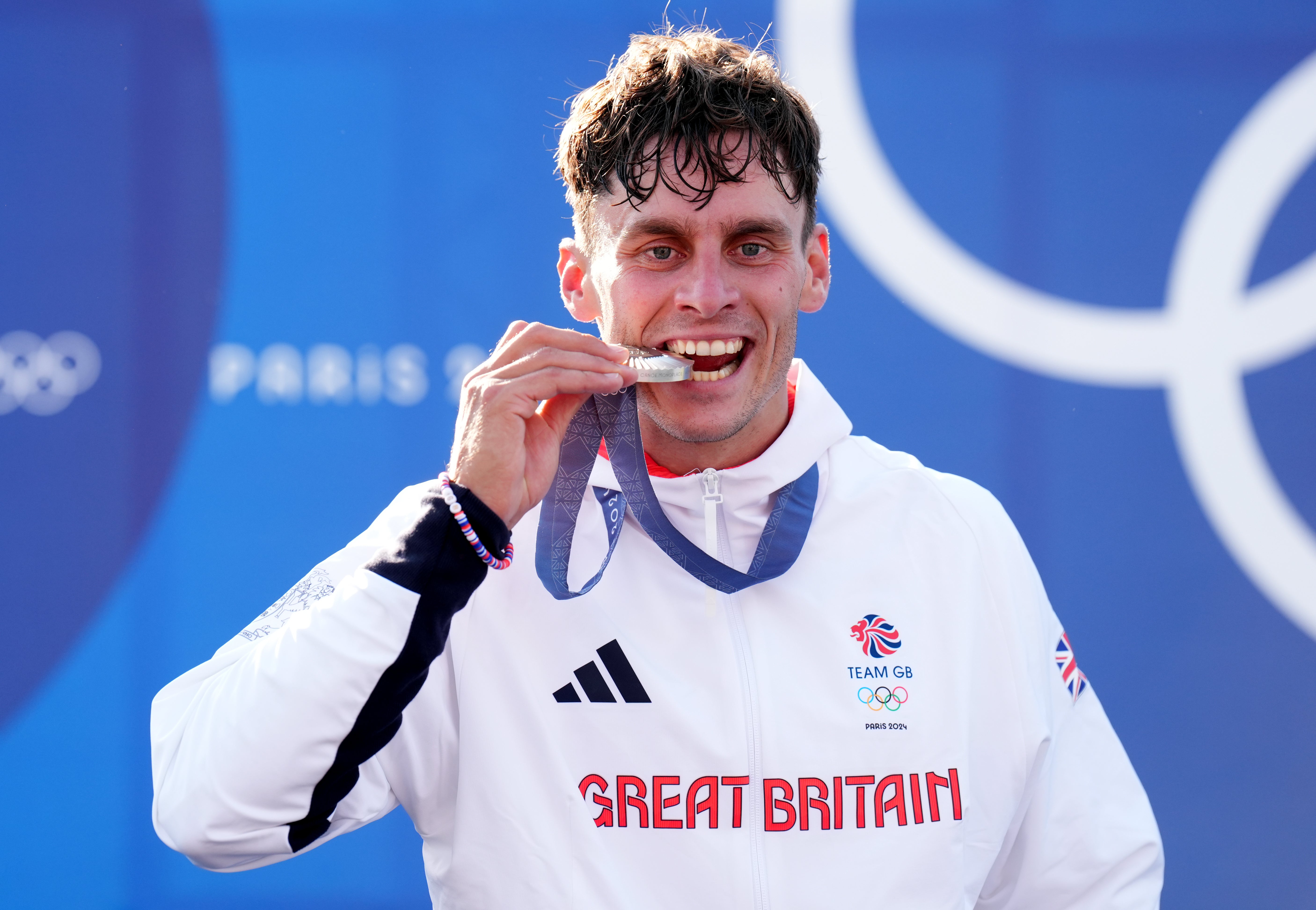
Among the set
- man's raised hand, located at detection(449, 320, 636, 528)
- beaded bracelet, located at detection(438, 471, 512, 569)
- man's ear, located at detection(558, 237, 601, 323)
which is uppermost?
man's ear, located at detection(558, 237, 601, 323)

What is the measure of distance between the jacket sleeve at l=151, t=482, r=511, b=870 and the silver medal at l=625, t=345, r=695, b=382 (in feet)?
1.07

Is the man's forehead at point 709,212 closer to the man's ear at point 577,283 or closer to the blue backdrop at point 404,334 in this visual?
the man's ear at point 577,283

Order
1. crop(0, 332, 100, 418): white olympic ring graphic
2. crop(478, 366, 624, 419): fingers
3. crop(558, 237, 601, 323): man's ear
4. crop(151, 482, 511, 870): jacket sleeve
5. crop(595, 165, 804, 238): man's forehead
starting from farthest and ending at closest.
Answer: crop(0, 332, 100, 418): white olympic ring graphic < crop(558, 237, 601, 323): man's ear < crop(595, 165, 804, 238): man's forehead < crop(478, 366, 624, 419): fingers < crop(151, 482, 511, 870): jacket sleeve

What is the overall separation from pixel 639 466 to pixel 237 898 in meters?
1.79

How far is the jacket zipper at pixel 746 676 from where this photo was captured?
1.46m

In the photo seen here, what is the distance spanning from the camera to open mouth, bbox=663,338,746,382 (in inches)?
62.0

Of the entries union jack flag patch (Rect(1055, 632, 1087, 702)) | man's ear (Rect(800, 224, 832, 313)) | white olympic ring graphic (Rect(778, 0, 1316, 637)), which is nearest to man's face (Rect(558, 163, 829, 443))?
man's ear (Rect(800, 224, 832, 313))

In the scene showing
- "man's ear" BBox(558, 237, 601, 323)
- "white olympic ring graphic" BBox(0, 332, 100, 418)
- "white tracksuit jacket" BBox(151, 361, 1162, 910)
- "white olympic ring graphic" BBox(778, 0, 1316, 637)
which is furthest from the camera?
"white olympic ring graphic" BBox(0, 332, 100, 418)

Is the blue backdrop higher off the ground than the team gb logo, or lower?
higher

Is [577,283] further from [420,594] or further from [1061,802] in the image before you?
[1061,802]

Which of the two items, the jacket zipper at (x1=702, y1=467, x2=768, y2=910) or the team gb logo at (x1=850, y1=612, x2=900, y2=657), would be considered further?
the team gb logo at (x1=850, y1=612, x2=900, y2=657)

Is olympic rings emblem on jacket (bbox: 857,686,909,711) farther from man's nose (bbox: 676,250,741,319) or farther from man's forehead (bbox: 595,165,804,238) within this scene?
man's forehead (bbox: 595,165,804,238)

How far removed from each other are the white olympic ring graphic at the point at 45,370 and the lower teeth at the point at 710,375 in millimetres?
1807

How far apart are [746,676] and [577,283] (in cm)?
73
